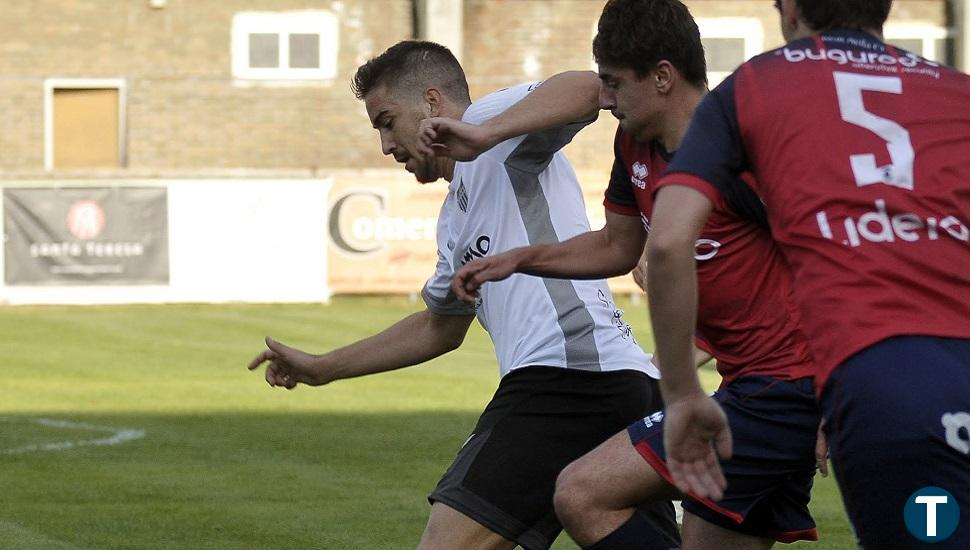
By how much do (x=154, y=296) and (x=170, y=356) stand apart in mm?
5864

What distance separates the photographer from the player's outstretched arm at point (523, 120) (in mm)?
4410

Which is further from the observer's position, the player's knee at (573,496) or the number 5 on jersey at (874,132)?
the player's knee at (573,496)

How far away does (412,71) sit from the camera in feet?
17.1

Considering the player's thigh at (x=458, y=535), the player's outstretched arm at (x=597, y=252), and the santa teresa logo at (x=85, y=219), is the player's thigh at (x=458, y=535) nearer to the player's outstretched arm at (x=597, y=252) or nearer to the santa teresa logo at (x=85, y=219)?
the player's outstretched arm at (x=597, y=252)

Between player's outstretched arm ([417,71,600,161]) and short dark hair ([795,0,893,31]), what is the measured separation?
4.14 ft

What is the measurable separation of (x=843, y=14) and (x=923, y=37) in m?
28.9

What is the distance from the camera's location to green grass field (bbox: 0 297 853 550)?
8.14m

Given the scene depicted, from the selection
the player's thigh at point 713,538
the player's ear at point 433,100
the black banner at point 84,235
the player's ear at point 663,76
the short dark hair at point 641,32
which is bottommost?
the black banner at point 84,235

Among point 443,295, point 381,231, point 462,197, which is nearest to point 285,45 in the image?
point 381,231

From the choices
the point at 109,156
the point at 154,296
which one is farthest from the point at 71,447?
the point at 109,156

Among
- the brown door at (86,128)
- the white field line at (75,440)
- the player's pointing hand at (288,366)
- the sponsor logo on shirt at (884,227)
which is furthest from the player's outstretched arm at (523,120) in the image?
the brown door at (86,128)

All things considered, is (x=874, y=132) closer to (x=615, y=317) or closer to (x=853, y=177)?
(x=853, y=177)

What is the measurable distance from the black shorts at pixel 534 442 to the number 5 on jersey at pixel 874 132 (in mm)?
1760

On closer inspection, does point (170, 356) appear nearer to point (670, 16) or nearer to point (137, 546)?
point (137, 546)
